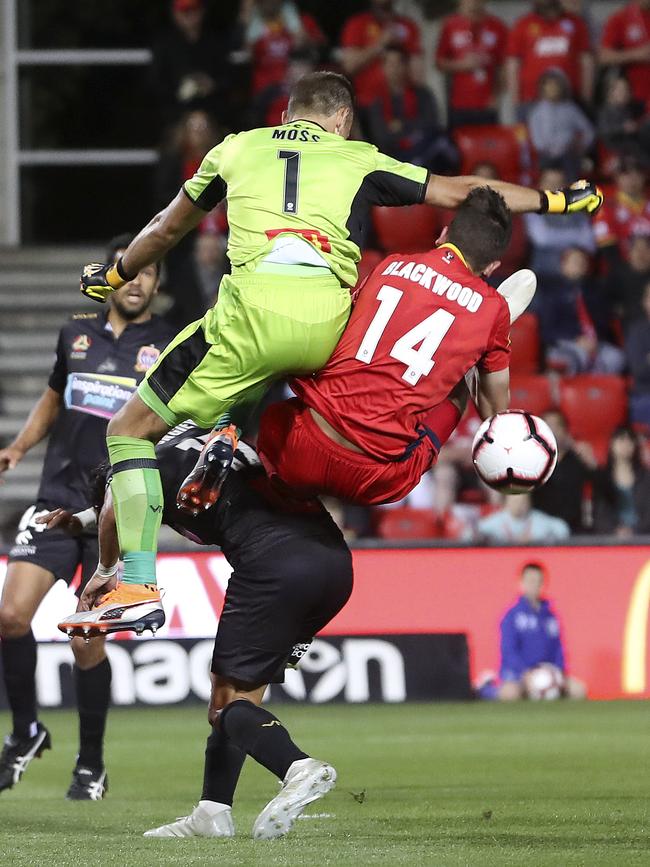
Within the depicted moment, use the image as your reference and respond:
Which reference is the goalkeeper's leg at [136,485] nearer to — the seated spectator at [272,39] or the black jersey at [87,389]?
the black jersey at [87,389]

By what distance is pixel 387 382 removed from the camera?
5.55 meters

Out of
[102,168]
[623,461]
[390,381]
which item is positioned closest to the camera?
[390,381]

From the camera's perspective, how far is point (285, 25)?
1521 centimetres

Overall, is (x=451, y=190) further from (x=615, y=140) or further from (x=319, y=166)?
(x=615, y=140)

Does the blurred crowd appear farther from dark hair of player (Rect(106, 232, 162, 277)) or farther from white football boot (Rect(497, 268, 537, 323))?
white football boot (Rect(497, 268, 537, 323))

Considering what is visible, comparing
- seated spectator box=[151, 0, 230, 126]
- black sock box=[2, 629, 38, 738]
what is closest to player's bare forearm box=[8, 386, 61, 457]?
black sock box=[2, 629, 38, 738]

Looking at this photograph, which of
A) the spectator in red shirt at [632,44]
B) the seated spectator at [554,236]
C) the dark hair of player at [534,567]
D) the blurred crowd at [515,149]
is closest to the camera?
the dark hair of player at [534,567]

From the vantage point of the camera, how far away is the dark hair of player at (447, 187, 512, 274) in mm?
5789

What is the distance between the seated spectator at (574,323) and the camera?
13.7m

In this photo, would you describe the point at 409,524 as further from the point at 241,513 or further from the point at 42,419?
the point at 241,513

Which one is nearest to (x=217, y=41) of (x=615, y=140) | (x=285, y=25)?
(x=285, y=25)

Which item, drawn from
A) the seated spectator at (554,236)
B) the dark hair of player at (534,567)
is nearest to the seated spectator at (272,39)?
the seated spectator at (554,236)

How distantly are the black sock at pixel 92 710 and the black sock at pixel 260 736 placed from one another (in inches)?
77.4

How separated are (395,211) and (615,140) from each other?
2125mm
